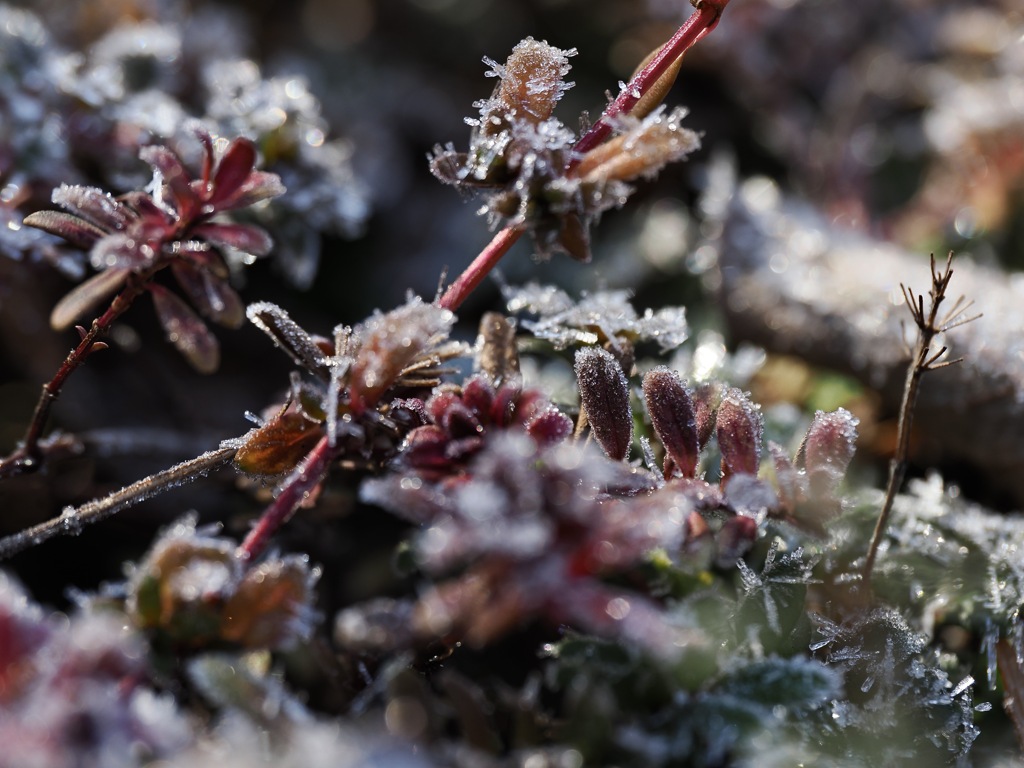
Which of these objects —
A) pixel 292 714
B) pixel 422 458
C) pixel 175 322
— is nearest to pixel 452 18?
pixel 175 322

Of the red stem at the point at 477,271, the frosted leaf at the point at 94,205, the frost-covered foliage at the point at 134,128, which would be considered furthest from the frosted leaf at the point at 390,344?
the frost-covered foliage at the point at 134,128

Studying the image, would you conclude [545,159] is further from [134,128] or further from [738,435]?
[134,128]

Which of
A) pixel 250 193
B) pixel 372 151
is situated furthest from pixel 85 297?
pixel 372 151

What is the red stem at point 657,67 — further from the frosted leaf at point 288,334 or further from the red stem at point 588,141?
the frosted leaf at point 288,334

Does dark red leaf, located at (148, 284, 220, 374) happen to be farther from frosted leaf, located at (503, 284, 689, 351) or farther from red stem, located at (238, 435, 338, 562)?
frosted leaf, located at (503, 284, 689, 351)

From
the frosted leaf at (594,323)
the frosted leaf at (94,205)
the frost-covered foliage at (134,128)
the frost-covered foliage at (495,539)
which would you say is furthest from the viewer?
the frost-covered foliage at (134,128)
